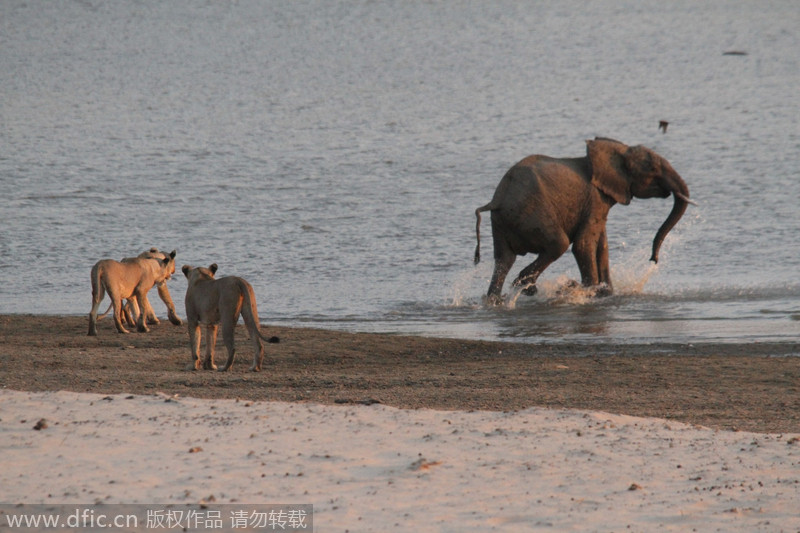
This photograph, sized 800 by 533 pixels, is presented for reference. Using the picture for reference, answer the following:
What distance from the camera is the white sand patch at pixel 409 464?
6.31 meters

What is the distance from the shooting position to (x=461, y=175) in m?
29.3

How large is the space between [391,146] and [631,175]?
18593 millimetres

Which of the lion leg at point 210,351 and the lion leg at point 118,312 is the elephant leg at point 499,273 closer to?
the lion leg at point 118,312

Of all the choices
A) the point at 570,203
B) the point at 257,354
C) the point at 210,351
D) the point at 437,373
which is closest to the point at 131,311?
the point at 210,351

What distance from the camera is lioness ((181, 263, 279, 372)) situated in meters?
10.4

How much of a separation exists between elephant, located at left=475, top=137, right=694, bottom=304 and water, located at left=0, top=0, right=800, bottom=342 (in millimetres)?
413

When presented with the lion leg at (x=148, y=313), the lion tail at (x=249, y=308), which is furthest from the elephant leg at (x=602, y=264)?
the lion tail at (x=249, y=308)

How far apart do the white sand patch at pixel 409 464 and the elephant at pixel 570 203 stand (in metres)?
6.59

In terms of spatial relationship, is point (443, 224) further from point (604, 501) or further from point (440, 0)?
point (440, 0)

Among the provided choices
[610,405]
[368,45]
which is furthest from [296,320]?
[368,45]

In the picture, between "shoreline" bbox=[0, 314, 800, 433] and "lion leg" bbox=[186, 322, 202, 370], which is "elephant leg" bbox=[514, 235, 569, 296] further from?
"lion leg" bbox=[186, 322, 202, 370]

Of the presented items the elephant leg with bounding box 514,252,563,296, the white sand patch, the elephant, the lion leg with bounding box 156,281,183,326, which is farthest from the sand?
the elephant leg with bounding box 514,252,563,296

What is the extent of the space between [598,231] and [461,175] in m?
14.0

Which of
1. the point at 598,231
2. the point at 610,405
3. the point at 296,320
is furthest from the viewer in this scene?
the point at 598,231
